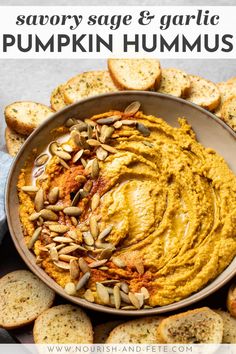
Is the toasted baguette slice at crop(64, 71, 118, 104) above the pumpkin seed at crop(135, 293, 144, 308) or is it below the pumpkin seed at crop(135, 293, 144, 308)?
above

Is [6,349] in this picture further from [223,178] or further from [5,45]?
[5,45]

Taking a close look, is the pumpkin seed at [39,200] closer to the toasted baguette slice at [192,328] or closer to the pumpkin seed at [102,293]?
the pumpkin seed at [102,293]

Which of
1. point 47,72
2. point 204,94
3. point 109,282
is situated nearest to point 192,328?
point 109,282

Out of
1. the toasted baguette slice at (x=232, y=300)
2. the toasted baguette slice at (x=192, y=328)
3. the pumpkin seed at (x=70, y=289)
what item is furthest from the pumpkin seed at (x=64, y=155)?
the toasted baguette slice at (x=232, y=300)

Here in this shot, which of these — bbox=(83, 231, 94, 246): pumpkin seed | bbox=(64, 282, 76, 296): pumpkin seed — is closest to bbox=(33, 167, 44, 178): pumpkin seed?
bbox=(83, 231, 94, 246): pumpkin seed

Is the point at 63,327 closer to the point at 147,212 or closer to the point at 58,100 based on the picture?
the point at 147,212

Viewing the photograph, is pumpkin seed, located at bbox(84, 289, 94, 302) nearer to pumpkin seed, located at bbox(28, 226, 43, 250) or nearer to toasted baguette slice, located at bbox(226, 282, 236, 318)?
pumpkin seed, located at bbox(28, 226, 43, 250)

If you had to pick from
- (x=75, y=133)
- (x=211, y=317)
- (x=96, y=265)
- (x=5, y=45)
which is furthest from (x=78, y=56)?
(x=211, y=317)
